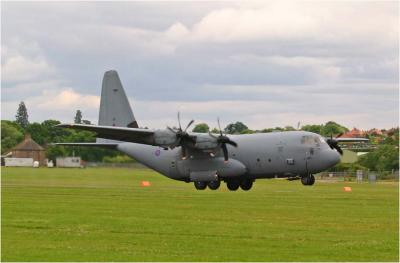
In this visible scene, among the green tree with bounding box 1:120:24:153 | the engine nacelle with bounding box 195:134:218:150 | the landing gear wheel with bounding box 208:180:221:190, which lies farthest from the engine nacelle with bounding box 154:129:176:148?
the green tree with bounding box 1:120:24:153

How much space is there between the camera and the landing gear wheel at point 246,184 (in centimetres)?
5575

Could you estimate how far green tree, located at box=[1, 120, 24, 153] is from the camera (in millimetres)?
160413

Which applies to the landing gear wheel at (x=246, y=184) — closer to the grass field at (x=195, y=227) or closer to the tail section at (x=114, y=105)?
the grass field at (x=195, y=227)

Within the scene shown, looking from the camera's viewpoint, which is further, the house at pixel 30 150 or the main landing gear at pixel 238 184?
the house at pixel 30 150

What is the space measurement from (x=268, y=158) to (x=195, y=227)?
19133 millimetres

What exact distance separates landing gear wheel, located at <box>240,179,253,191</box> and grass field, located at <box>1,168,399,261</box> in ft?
7.49

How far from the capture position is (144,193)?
55.3 m

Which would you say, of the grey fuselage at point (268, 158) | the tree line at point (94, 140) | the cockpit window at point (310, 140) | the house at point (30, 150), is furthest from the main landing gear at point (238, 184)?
the house at point (30, 150)

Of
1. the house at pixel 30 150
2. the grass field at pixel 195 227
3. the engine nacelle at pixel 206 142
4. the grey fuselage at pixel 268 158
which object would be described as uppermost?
the house at pixel 30 150

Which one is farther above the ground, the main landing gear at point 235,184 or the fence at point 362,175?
the fence at point 362,175

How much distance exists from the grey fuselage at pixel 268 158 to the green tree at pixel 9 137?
361 ft

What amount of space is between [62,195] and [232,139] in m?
11.0

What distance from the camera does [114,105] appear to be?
60.5 m

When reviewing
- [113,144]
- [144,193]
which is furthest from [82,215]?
[113,144]
